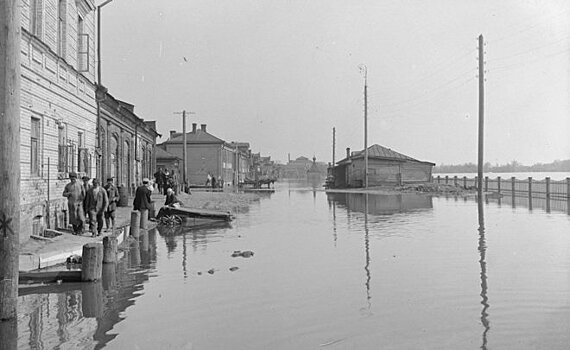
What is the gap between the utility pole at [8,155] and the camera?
6969 millimetres

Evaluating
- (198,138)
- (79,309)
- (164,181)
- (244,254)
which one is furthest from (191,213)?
(198,138)

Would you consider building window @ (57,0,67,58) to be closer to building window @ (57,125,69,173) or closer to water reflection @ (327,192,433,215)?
building window @ (57,125,69,173)

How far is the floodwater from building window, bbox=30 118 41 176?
3.12m

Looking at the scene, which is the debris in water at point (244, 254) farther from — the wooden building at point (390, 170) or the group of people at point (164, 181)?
the wooden building at point (390, 170)

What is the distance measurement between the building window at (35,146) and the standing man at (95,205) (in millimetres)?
1393

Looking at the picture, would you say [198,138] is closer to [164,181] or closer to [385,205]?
[164,181]

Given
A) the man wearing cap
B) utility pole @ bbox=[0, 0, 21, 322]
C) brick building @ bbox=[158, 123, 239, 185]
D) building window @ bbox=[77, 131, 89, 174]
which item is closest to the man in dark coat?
building window @ bbox=[77, 131, 89, 174]

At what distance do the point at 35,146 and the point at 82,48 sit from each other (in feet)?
19.5

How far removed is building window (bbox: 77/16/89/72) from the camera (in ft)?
60.5

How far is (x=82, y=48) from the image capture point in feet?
61.4

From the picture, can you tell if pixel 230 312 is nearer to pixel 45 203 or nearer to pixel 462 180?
pixel 45 203

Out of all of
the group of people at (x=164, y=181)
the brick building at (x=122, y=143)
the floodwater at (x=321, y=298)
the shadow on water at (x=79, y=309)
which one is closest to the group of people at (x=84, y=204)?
the floodwater at (x=321, y=298)

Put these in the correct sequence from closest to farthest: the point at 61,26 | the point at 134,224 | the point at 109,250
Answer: the point at 109,250, the point at 134,224, the point at 61,26

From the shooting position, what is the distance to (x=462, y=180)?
175 ft
